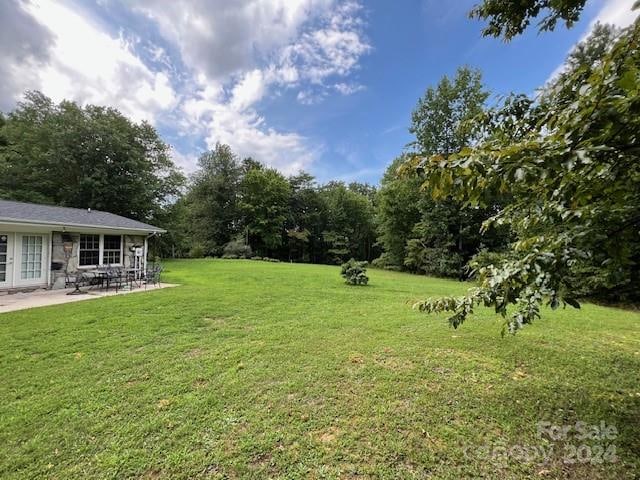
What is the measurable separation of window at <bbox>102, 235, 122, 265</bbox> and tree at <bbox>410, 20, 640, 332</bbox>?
12765 millimetres

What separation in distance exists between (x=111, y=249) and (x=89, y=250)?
2.86 feet

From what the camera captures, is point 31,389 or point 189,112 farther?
point 189,112

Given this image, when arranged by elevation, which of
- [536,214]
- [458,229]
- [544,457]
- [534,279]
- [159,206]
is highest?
[159,206]

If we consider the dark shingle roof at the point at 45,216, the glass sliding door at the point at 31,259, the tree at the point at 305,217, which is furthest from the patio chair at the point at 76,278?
the tree at the point at 305,217

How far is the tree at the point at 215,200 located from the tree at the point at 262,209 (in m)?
1.39

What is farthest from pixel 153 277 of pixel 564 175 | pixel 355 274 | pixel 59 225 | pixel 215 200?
pixel 215 200

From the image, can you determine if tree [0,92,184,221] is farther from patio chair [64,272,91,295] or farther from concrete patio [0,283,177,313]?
concrete patio [0,283,177,313]

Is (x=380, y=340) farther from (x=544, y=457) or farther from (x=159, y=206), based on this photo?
(x=159, y=206)

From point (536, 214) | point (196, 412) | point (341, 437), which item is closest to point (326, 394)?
point (341, 437)

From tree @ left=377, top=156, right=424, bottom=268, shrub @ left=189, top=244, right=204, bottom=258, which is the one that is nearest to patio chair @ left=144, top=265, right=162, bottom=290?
shrub @ left=189, top=244, right=204, bottom=258

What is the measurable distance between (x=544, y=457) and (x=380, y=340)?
2673mm

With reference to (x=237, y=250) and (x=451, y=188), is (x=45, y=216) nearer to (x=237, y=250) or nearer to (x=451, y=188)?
(x=451, y=188)

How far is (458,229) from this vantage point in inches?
816

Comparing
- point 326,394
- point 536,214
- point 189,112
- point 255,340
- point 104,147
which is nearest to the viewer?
point 536,214
